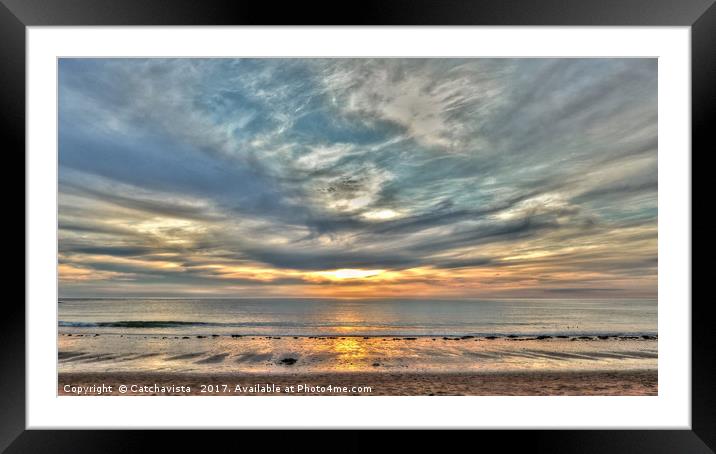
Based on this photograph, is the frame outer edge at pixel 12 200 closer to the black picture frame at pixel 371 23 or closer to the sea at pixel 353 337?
the black picture frame at pixel 371 23

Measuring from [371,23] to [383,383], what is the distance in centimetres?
337

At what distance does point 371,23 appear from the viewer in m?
1.59

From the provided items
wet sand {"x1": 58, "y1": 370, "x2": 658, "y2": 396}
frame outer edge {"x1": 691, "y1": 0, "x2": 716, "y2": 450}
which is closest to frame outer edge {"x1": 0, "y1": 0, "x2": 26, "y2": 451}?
wet sand {"x1": 58, "y1": 370, "x2": 658, "y2": 396}

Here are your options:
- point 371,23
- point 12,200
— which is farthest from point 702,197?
point 12,200

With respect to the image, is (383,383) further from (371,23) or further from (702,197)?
(371,23)

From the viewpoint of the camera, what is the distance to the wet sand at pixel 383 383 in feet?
→ 12.1

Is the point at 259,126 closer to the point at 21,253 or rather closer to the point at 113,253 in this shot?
the point at 21,253

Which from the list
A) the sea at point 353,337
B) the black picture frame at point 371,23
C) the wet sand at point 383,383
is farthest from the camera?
the sea at point 353,337

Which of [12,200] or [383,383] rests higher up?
[12,200]

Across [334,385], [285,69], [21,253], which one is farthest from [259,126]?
[21,253]

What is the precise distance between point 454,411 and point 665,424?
0.90 metres

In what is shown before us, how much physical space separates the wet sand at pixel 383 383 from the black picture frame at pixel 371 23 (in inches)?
78.7

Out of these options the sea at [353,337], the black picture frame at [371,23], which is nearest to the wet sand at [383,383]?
the sea at [353,337]

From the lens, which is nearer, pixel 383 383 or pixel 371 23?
pixel 371 23
